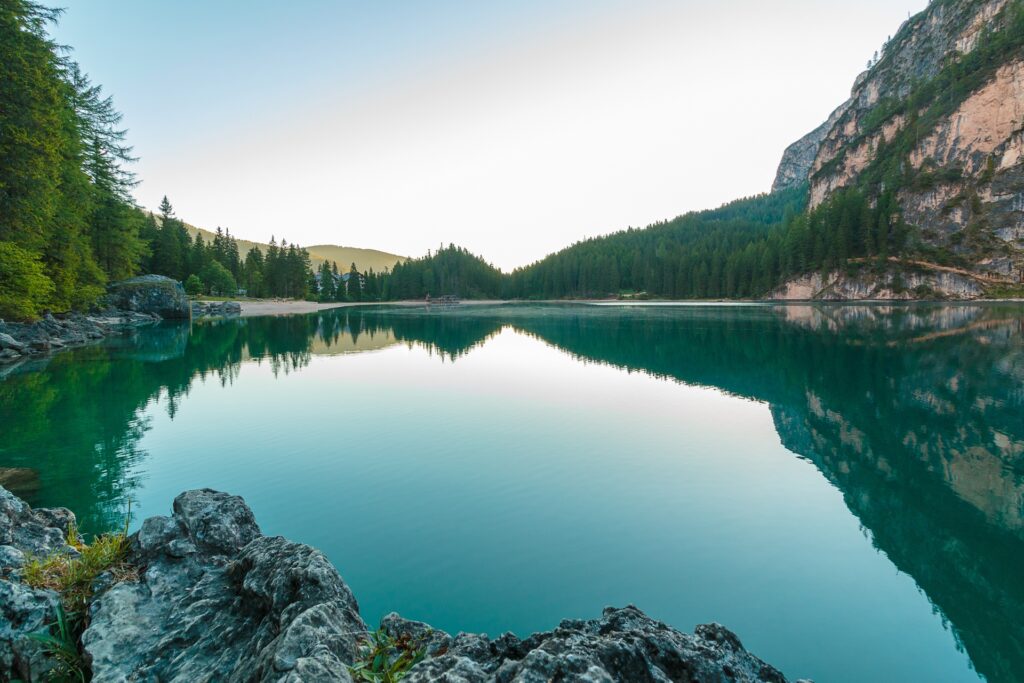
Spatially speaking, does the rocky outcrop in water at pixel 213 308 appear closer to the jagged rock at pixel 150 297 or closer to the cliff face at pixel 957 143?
the jagged rock at pixel 150 297

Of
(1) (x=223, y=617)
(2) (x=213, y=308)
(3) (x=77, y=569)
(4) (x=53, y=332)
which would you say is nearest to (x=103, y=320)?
(4) (x=53, y=332)

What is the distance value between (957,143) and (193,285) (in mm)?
170848

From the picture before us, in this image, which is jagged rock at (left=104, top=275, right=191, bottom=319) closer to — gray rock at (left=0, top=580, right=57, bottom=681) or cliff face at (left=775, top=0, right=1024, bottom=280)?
gray rock at (left=0, top=580, right=57, bottom=681)

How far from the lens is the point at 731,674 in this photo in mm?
3857

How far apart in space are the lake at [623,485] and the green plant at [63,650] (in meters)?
3.46

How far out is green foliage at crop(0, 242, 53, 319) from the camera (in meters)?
26.7

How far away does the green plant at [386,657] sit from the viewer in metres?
3.67

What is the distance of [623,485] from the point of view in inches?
455

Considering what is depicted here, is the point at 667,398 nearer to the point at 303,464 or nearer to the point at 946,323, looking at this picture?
the point at 303,464

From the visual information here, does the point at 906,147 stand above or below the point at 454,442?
above

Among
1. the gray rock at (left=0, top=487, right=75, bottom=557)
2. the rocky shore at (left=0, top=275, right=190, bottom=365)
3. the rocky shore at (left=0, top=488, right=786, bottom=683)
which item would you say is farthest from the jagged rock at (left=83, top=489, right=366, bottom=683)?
the rocky shore at (left=0, top=275, right=190, bottom=365)

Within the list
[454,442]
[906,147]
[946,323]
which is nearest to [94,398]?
[454,442]

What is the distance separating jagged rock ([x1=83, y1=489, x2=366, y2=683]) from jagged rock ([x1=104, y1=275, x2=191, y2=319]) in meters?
61.9

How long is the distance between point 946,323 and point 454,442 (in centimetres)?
5687
